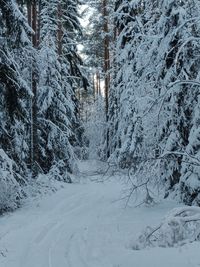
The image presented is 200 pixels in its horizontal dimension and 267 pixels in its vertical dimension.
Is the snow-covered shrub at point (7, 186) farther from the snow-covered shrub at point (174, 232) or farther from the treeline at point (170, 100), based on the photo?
the snow-covered shrub at point (174, 232)

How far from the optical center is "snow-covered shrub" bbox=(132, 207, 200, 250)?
903 centimetres

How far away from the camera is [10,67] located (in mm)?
13820

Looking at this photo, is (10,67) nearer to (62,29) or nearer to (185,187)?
(185,187)

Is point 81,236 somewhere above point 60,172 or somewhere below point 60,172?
above

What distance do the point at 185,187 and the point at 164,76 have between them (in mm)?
3469

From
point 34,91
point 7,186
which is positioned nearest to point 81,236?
point 7,186

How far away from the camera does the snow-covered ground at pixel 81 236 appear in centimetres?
833

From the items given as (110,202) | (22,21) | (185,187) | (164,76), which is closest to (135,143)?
(110,202)

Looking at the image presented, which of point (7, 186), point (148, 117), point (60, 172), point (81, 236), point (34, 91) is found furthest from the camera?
point (60, 172)

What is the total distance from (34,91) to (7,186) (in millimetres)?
8068

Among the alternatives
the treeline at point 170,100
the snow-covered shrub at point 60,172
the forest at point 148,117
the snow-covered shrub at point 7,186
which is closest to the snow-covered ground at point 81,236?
the forest at point 148,117

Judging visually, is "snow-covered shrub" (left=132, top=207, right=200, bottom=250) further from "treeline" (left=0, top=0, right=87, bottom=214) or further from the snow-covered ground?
"treeline" (left=0, top=0, right=87, bottom=214)

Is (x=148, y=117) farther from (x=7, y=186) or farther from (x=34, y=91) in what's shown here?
(x=34, y=91)

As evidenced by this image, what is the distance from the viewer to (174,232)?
9102 millimetres
